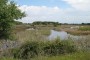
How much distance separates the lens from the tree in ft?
66.8

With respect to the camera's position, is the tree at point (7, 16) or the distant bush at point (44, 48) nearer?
the distant bush at point (44, 48)

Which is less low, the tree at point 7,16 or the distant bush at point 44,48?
the tree at point 7,16

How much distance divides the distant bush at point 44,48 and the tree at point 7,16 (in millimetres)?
5969

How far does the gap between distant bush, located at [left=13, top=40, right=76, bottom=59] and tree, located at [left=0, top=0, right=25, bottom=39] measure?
5.97 metres

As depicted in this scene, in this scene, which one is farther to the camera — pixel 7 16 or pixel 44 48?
pixel 7 16

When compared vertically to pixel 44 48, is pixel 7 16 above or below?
above

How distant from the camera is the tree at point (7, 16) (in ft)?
66.8

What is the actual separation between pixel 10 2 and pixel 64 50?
8.29m

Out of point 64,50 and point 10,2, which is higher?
point 10,2

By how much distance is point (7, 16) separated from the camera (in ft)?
66.9

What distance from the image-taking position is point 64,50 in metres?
15.4

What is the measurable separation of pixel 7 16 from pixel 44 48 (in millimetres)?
6335

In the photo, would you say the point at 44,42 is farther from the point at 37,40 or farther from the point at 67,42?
the point at 67,42

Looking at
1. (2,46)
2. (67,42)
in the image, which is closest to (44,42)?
(67,42)
